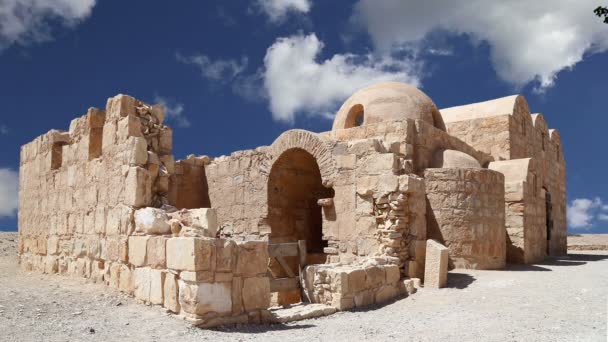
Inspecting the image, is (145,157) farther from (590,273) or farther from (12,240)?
(12,240)

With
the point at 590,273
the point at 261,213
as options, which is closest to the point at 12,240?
the point at 261,213

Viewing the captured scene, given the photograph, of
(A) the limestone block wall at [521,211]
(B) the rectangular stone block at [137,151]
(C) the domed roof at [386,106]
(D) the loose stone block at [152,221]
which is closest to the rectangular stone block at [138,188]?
(B) the rectangular stone block at [137,151]

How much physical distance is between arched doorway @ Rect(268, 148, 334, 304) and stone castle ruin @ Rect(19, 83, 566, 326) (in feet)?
0.11

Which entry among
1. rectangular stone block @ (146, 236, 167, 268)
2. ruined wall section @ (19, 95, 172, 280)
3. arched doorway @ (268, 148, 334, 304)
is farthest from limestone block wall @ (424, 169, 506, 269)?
rectangular stone block @ (146, 236, 167, 268)

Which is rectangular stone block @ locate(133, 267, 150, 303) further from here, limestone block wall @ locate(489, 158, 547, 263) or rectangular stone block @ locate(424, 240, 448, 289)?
limestone block wall @ locate(489, 158, 547, 263)

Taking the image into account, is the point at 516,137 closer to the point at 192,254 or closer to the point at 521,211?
the point at 521,211

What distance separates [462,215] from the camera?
955 centimetres

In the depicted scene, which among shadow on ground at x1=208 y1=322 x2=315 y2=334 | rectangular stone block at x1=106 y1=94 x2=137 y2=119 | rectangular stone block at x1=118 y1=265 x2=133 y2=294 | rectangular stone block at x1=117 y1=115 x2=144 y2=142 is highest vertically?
rectangular stone block at x1=106 y1=94 x2=137 y2=119

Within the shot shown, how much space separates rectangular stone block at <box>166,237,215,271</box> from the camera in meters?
5.29

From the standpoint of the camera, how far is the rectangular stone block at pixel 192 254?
5.29 m

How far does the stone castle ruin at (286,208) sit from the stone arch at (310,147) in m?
0.03

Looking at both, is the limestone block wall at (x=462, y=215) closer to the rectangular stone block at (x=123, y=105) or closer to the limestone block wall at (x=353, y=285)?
the limestone block wall at (x=353, y=285)

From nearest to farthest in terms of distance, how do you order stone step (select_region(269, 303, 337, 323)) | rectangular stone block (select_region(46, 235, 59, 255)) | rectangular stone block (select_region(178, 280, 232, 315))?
rectangular stone block (select_region(178, 280, 232, 315))
stone step (select_region(269, 303, 337, 323))
rectangular stone block (select_region(46, 235, 59, 255))

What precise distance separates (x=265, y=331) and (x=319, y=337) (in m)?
0.60
